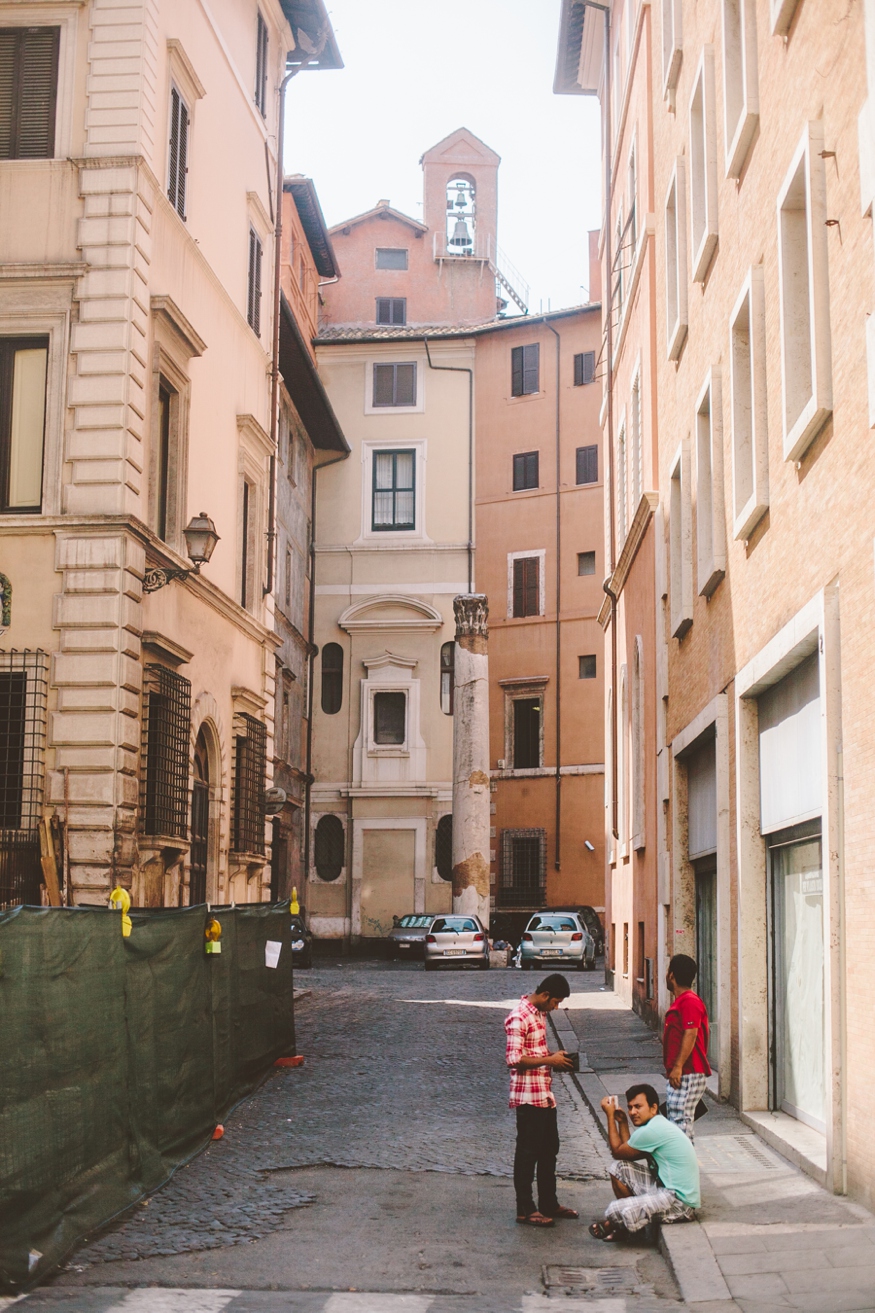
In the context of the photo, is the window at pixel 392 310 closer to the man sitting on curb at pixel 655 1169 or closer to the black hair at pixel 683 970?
the black hair at pixel 683 970

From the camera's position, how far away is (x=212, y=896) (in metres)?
22.2

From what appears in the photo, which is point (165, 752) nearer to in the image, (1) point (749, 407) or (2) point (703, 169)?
(1) point (749, 407)

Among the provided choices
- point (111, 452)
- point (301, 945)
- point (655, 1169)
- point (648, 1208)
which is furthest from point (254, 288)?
point (648, 1208)

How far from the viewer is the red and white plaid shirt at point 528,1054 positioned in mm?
9320

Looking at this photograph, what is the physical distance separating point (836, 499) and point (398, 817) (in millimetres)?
38750

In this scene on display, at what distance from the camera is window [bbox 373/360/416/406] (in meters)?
51.0

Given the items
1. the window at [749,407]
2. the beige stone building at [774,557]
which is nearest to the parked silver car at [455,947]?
the beige stone building at [774,557]

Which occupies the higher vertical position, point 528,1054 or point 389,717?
point 389,717

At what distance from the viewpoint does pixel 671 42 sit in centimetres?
1845

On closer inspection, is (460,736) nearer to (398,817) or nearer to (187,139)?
(398,817)

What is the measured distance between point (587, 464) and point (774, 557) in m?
37.3

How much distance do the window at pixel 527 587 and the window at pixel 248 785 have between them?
983 inches

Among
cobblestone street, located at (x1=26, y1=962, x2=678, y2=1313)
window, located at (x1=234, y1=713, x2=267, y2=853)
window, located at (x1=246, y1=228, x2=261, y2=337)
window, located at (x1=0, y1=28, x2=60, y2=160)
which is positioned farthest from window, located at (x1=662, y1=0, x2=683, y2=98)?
cobblestone street, located at (x1=26, y1=962, x2=678, y2=1313)

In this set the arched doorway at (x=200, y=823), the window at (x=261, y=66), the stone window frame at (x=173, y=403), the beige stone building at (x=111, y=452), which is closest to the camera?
the beige stone building at (x=111, y=452)
